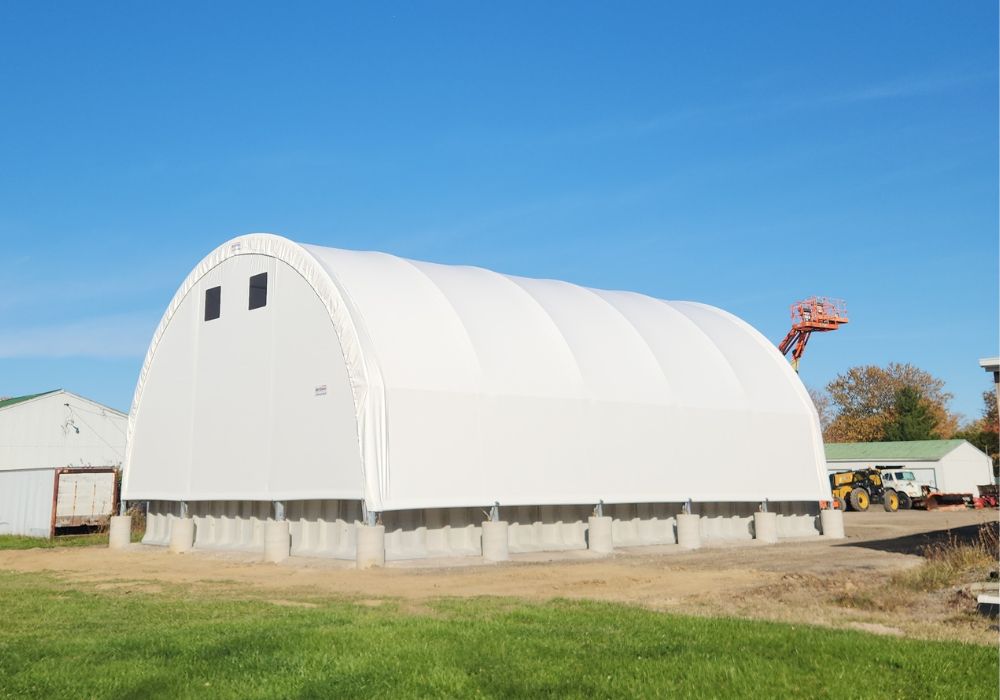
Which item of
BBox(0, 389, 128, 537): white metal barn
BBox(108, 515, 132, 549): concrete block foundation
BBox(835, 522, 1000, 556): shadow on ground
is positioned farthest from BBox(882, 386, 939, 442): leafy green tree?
→ BBox(108, 515, 132, 549): concrete block foundation

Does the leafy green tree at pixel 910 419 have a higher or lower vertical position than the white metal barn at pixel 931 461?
higher

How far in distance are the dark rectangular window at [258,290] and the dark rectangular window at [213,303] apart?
2.43 meters

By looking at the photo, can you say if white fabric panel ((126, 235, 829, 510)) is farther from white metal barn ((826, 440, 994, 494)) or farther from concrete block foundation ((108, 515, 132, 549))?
white metal barn ((826, 440, 994, 494))

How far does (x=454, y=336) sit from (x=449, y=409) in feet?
8.43

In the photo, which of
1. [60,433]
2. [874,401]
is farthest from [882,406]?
[60,433]

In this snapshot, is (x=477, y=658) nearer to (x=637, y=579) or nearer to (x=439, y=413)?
(x=637, y=579)

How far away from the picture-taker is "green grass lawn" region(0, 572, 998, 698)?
28.0 feet

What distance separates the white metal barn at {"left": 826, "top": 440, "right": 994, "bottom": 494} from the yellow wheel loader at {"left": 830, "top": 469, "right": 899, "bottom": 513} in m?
12.3

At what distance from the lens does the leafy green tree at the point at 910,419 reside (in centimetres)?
8450

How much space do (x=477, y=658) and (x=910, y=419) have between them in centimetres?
8533

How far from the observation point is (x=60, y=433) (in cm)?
5281

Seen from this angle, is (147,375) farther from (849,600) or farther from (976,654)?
(976,654)

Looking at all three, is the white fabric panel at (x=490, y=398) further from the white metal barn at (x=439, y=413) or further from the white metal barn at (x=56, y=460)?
the white metal barn at (x=56, y=460)

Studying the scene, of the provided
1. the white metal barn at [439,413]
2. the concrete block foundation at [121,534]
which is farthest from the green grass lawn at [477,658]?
the concrete block foundation at [121,534]
